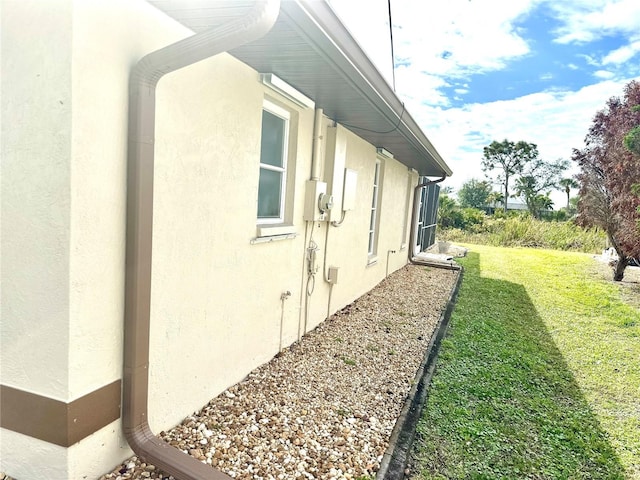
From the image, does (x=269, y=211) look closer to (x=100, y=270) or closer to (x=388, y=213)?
(x=100, y=270)

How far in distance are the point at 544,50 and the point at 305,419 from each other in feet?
36.5

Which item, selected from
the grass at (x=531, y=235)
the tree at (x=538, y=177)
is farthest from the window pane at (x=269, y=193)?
the tree at (x=538, y=177)

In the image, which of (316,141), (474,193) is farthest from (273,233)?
(474,193)

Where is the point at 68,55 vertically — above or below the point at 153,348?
above

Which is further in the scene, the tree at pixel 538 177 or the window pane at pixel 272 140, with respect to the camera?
the tree at pixel 538 177

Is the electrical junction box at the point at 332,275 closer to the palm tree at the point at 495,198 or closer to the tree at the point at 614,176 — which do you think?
the tree at the point at 614,176

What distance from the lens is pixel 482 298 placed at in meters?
8.53

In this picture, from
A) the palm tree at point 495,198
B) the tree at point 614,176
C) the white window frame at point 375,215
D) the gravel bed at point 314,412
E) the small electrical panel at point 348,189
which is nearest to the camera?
the gravel bed at point 314,412

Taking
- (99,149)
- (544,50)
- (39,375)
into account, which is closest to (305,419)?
(39,375)

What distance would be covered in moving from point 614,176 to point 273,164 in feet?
35.4

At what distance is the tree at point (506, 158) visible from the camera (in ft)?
147

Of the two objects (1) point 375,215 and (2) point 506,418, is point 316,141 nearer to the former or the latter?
(2) point 506,418

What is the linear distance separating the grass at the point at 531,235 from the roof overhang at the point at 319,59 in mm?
18733

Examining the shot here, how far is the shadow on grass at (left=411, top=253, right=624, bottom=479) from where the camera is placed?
2.99 m
